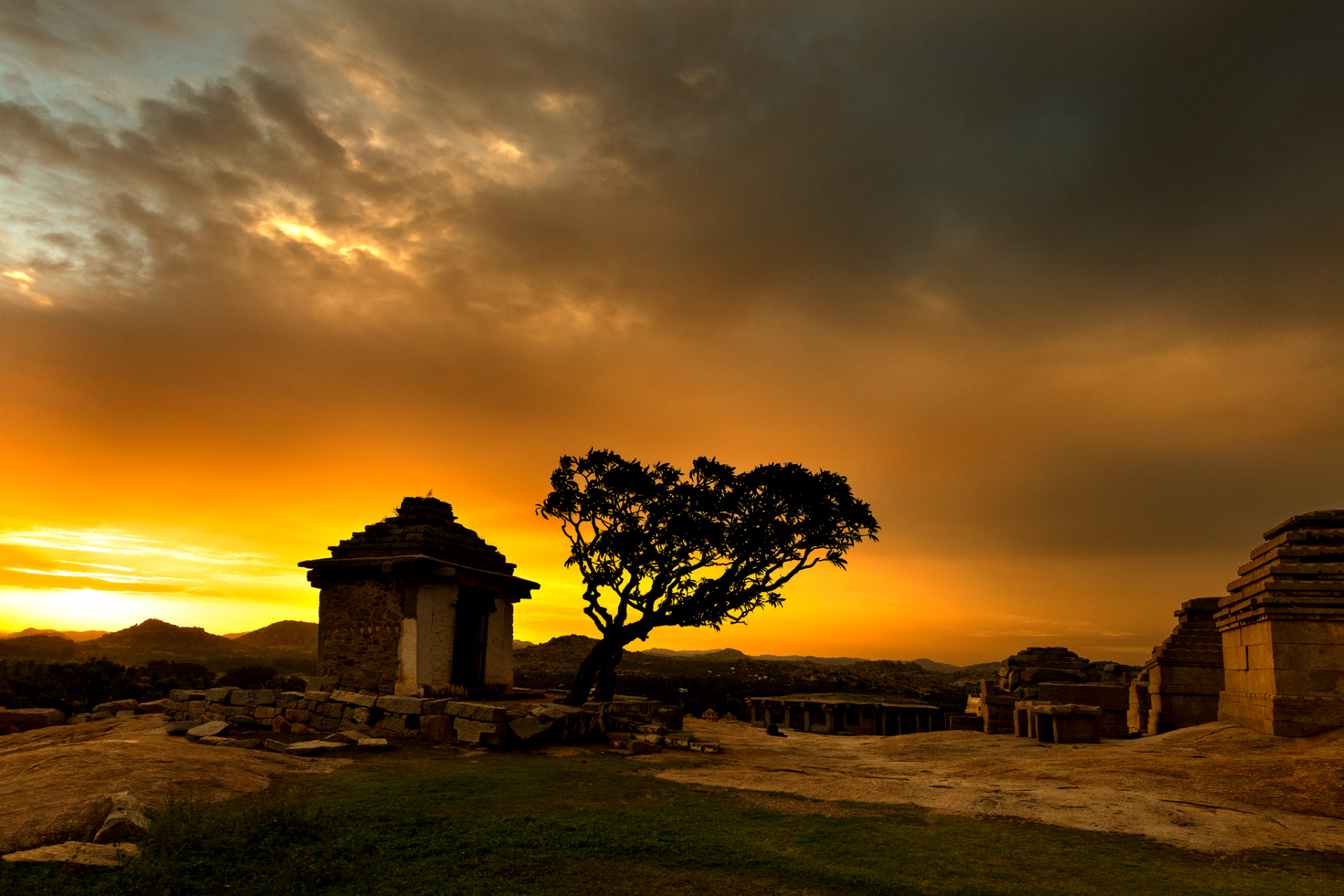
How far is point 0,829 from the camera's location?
21.6 ft

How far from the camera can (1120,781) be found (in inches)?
455

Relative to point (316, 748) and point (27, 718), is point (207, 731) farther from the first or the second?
point (27, 718)

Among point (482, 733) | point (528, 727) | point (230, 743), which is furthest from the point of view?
point (528, 727)

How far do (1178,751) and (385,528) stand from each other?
17.4m

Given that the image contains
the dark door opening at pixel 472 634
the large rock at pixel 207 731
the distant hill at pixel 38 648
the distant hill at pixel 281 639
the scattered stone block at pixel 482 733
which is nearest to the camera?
the large rock at pixel 207 731

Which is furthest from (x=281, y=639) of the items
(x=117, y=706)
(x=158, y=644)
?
(x=117, y=706)

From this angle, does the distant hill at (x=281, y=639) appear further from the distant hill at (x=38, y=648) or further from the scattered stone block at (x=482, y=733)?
the scattered stone block at (x=482, y=733)

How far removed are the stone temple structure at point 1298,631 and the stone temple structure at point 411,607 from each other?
55.0 feet

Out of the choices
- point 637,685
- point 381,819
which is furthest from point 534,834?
point 637,685

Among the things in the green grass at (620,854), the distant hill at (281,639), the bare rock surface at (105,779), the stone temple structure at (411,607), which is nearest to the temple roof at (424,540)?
the stone temple structure at (411,607)

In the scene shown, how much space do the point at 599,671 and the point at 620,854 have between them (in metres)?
16.0

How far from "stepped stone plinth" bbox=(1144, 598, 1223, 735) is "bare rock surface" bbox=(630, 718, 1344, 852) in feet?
13.5

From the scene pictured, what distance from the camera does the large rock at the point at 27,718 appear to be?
60.7 feet

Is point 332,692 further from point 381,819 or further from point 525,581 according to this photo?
point 381,819
